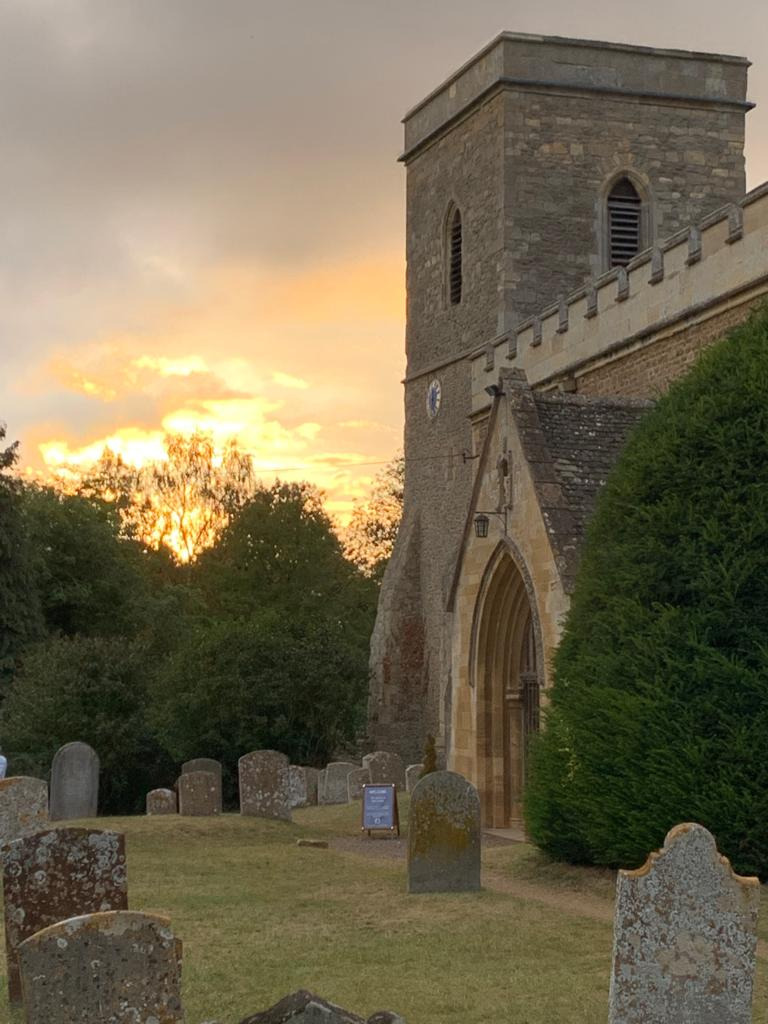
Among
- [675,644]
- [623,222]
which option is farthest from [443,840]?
[623,222]

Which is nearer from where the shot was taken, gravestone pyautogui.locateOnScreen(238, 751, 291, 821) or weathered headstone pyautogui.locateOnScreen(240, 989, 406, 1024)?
weathered headstone pyautogui.locateOnScreen(240, 989, 406, 1024)

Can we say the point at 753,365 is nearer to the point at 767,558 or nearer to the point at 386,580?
the point at 767,558

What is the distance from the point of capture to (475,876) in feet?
44.5

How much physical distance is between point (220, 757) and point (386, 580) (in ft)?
24.3

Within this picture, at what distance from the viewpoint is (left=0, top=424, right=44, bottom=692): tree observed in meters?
37.8

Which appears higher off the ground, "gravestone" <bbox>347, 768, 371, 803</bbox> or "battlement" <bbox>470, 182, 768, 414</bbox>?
"battlement" <bbox>470, 182, 768, 414</bbox>

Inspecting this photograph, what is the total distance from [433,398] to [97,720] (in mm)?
11209

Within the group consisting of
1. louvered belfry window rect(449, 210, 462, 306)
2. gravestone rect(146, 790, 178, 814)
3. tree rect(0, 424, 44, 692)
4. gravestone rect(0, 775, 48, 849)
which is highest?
louvered belfry window rect(449, 210, 462, 306)

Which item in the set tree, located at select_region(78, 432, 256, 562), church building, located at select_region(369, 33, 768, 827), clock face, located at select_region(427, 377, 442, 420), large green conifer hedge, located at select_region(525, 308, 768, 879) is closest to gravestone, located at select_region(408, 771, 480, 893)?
large green conifer hedge, located at select_region(525, 308, 768, 879)

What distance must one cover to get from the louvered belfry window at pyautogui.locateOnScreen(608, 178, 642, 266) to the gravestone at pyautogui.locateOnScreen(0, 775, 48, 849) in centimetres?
2297

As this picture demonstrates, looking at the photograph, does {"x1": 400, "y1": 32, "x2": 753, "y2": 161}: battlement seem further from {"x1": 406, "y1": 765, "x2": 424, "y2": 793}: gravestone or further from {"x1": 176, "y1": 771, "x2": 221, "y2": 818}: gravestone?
{"x1": 176, "y1": 771, "x2": 221, "y2": 818}: gravestone

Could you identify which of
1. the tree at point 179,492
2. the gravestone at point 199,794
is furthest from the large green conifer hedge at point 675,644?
the tree at point 179,492

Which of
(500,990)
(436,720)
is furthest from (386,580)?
(500,990)

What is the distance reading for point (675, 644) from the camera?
13133 mm
